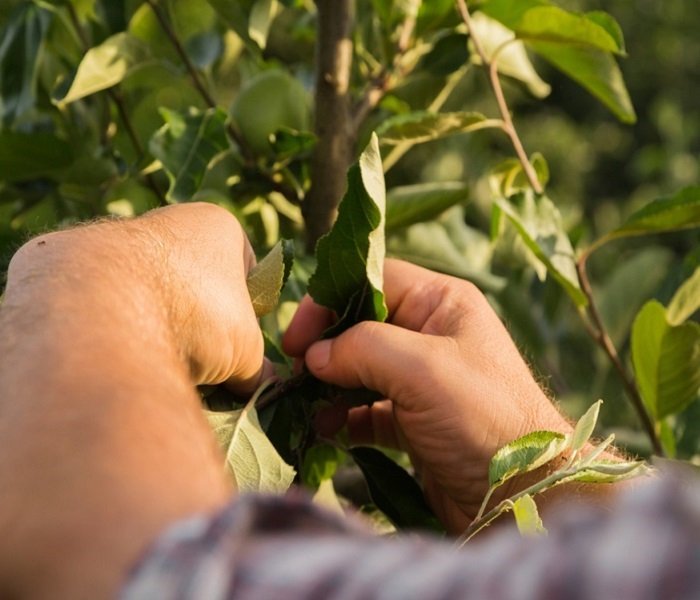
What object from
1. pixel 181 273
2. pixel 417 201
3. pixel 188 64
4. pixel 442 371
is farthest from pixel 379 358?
pixel 188 64

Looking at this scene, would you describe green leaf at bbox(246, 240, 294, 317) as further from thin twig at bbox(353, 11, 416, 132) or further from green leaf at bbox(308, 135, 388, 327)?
thin twig at bbox(353, 11, 416, 132)

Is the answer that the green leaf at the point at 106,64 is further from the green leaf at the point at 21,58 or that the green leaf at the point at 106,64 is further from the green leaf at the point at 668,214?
the green leaf at the point at 668,214

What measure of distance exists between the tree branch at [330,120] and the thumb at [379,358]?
22cm

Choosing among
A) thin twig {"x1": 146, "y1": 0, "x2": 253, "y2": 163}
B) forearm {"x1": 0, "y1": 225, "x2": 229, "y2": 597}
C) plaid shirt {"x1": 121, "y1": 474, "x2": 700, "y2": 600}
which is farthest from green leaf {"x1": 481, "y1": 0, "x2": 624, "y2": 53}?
plaid shirt {"x1": 121, "y1": 474, "x2": 700, "y2": 600}

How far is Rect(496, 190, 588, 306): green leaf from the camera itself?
90 centimetres

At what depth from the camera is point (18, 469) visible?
43 centimetres

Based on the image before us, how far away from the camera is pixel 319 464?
85 cm

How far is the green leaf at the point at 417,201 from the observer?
961mm

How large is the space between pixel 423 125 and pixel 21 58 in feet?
1.12

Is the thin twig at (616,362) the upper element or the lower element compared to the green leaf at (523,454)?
lower

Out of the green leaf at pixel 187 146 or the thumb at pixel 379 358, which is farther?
the green leaf at pixel 187 146

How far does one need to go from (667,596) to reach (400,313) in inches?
20.8

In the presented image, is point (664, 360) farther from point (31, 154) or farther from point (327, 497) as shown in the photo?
point (31, 154)

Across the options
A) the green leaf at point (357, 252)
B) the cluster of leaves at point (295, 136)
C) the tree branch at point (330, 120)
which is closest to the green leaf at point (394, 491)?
the cluster of leaves at point (295, 136)
